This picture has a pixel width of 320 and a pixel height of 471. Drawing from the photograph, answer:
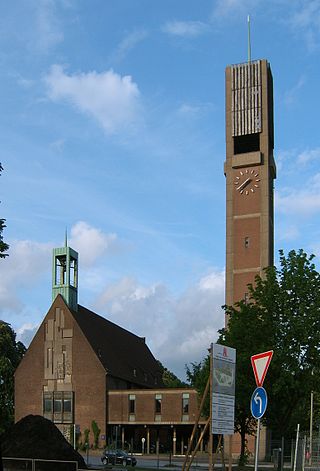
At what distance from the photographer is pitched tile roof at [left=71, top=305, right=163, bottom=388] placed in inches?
3187

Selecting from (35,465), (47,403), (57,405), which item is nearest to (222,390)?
(35,465)

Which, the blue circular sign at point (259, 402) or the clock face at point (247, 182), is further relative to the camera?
the clock face at point (247, 182)

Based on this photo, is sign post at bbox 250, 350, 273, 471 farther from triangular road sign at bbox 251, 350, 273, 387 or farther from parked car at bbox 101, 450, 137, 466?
parked car at bbox 101, 450, 137, 466

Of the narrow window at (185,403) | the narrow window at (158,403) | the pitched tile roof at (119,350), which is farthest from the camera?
the pitched tile roof at (119,350)

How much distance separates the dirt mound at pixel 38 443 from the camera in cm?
3139

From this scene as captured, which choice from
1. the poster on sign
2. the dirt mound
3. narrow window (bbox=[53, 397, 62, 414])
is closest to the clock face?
narrow window (bbox=[53, 397, 62, 414])

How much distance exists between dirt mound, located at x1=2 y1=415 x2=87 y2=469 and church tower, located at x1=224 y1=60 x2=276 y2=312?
40049mm

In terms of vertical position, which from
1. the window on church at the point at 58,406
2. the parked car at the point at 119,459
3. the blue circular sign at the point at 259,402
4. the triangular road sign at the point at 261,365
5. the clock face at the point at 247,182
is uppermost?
the clock face at the point at 247,182

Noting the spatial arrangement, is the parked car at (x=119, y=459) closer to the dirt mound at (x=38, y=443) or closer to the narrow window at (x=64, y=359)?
the dirt mound at (x=38, y=443)

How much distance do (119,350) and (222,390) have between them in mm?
71759

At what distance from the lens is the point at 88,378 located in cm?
7756

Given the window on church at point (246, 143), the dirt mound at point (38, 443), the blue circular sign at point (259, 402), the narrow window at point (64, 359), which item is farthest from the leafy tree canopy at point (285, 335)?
the narrow window at point (64, 359)

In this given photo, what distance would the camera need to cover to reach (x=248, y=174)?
75375 mm

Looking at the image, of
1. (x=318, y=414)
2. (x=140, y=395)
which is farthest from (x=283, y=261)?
(x=140, y=395)
